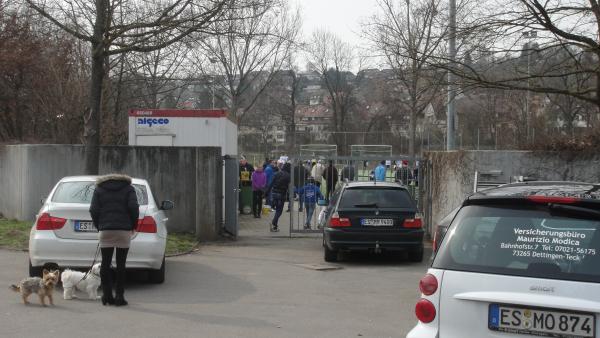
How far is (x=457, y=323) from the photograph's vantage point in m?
4.64

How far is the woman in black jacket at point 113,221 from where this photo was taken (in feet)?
28.5

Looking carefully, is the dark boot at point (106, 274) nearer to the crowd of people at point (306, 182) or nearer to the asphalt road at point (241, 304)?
the asphalt road at point (241, 304)

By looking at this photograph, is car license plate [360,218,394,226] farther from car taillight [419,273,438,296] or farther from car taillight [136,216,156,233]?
car taillight [419,273,438,296]

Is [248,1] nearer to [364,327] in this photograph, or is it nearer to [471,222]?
[364,327]

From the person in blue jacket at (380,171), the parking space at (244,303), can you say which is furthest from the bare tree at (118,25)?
the person in blue jacket at (380,171)

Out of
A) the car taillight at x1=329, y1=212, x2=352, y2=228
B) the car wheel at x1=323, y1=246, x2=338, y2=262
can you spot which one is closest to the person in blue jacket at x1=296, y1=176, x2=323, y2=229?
the car wheel at x1=323, y1=246, x2=338, y2=262

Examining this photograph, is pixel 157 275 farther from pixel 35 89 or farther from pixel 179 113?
pixel 35 89

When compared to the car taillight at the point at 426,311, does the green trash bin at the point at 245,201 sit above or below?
below

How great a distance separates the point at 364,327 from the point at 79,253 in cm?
409

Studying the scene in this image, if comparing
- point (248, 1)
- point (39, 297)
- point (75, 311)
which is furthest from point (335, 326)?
point (248, 1)

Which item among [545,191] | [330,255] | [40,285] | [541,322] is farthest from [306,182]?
[541,322]

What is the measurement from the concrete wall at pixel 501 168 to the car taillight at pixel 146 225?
701 cm

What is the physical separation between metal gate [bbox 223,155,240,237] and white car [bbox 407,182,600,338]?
11.4 meters

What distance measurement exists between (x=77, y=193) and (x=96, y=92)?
4.51m
